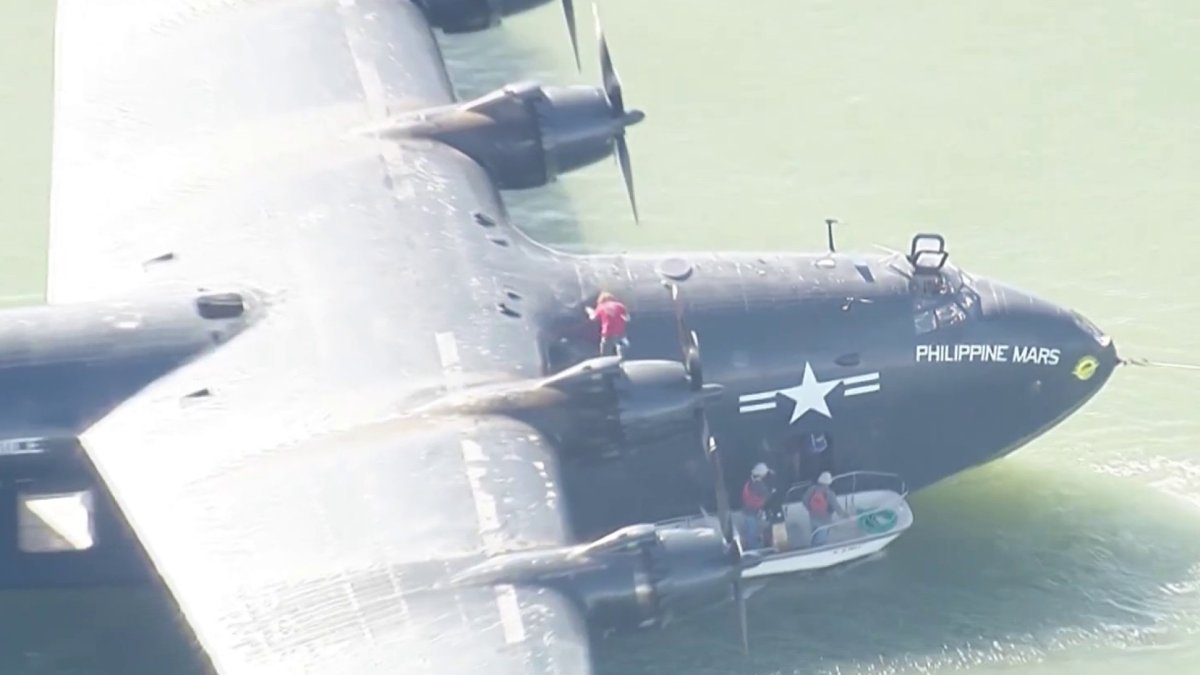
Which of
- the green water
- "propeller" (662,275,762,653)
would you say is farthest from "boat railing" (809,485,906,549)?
"propeller" (662,275,762,653)

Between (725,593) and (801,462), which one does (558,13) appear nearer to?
(801,462)

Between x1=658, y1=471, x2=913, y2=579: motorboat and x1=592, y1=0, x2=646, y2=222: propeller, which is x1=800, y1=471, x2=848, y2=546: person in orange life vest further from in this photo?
x1=592, y1=0, x2=646, y2=222: propeller

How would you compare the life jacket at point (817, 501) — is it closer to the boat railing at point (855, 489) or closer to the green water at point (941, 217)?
the boat railing at point (855, 489)

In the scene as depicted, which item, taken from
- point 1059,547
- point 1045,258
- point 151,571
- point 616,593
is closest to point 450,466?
point 616,593

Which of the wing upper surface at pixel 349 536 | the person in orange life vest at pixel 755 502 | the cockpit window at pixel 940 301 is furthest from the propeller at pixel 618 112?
the wing upper surface at pixel 349 536

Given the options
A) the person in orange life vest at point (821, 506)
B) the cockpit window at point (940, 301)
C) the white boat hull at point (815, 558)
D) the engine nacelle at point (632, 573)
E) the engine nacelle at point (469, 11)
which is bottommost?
the white boat hull at point (815, 558)

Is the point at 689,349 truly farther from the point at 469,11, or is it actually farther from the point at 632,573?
the point at 469,11

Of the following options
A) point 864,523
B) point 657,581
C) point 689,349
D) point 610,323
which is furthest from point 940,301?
point 657,581
